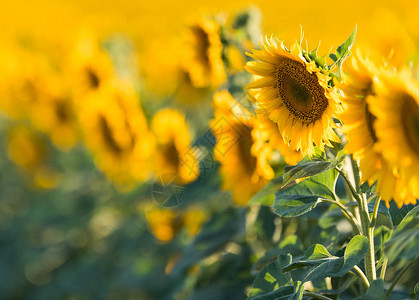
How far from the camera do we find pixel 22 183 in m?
3.66

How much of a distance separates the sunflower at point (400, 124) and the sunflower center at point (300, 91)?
15 cm

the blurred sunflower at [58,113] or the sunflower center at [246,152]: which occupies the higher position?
the blurred sunflower at [58,113]

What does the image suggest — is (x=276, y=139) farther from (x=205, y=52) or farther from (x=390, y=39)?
(x=390, y=39)

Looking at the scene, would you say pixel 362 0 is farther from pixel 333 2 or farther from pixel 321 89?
pixel 321 89

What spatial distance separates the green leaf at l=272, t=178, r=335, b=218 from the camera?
833 millimetres

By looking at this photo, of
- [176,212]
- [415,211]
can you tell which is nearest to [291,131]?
[415,211]

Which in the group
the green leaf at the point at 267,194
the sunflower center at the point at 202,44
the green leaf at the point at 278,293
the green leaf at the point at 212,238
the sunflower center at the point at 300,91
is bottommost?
the green leaf at the point at 212,238

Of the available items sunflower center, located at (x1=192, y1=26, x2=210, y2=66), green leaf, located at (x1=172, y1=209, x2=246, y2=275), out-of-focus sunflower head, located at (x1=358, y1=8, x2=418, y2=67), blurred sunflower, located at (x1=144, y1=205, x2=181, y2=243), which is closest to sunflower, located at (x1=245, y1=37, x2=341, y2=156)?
green leaf, located at (x1=172, y1=209, x2=246, y2=275)

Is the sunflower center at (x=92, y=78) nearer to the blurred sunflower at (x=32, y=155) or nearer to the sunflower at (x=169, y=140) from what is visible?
the sunflower at (x=169, y=140)

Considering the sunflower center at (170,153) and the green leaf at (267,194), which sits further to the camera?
the sunflower center at (170,153)

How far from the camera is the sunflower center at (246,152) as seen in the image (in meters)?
1.24

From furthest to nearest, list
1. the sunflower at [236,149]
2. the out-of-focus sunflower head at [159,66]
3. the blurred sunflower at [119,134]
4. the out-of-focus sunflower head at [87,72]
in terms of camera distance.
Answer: the out-of-focus sunflower head at [159,66] < the out-of-focus sunflower head at [87,72] < the blurred sunflower at [119,134] < the sunflower at [236,149]

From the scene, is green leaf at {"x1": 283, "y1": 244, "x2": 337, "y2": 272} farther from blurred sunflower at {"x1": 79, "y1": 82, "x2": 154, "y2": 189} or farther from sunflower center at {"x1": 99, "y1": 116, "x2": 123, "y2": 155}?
sunflower center at {"x1": 99, "y1": 116, "x2": 123, "y2": 155}

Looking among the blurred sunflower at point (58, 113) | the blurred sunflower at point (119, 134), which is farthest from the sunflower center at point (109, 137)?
the blurred sunflower at point (58, 113)
